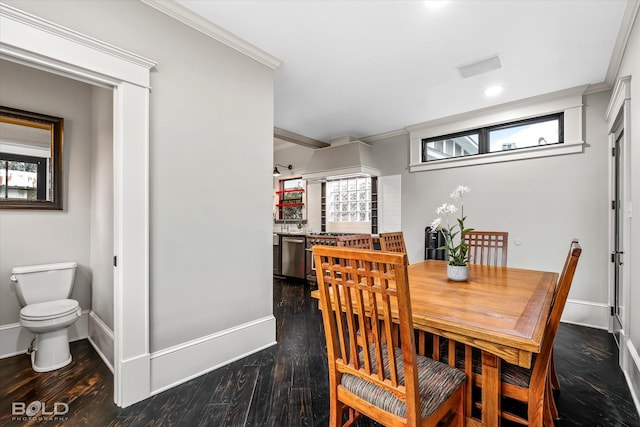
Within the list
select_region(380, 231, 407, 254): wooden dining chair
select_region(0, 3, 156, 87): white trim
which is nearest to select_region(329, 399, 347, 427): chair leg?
select_region(380, 231, 407, 254): wooden dining chair

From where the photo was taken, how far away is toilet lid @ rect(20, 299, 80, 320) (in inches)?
86.0

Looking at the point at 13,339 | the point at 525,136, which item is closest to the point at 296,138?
A: the point at 525,136

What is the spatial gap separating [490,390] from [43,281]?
133 inches

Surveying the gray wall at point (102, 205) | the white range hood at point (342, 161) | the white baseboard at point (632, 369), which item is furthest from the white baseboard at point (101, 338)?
the white range hood at point (342, 161)

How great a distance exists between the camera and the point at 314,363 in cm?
239

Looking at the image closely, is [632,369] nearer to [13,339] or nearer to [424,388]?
[424,388]

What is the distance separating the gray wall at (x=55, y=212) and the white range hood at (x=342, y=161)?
11.0 ft

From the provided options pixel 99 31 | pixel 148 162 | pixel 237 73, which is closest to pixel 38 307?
pixel 148 162

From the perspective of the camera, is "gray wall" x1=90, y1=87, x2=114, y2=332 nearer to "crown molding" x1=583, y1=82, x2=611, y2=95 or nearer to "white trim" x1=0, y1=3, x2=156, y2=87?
"white trim" x1=0, y1=3, x2=156, y2=87

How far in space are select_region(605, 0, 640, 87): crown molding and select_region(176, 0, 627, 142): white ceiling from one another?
34mm

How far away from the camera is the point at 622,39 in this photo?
2.40 m

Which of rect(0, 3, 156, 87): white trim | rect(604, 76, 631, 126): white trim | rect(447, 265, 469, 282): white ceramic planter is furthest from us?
rect(604, 76, 631, 126): white trim

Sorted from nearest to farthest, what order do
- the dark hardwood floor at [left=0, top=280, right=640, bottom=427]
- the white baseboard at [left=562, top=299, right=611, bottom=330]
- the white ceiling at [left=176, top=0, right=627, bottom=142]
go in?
1. the dark hardwood floor at [left=0, top=280, right=640, bottom=427]
2. the white ceiling at [left=176, top=0, right=627, bottom=142]
3. the white baseboard at [left=562, top=299, right=611, bottom=330]

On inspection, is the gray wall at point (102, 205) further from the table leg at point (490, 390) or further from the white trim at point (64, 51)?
the table leg at point (490, 390)
